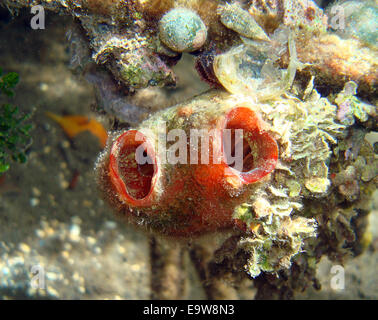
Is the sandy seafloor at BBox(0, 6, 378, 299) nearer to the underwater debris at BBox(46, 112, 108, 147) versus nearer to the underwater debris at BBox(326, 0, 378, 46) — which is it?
the underwater debris at BBox(46, 112, 108, 147)

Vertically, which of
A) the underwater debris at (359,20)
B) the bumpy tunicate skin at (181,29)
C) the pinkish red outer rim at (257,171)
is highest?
the underwater debris at (359,20)

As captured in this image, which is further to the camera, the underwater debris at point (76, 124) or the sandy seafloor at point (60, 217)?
the underwater debris at point (76, 124)

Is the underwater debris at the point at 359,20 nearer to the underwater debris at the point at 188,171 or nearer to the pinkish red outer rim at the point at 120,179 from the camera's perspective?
the underwater debris at the point at 188,171

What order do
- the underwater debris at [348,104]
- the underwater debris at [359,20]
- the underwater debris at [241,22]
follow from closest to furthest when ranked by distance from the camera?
the underwater debris at [241,22], the underwater debris at [348,104], the underwater debris at [359,20]

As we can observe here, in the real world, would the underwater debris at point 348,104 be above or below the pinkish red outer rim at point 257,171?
above

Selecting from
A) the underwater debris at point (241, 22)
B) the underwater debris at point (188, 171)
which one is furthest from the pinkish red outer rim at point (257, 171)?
the underwater debris at point (241, 22)
